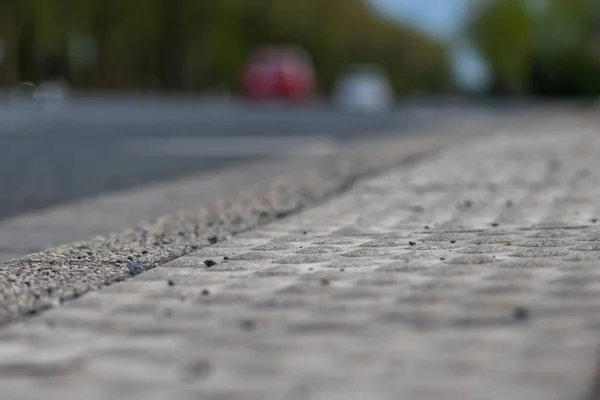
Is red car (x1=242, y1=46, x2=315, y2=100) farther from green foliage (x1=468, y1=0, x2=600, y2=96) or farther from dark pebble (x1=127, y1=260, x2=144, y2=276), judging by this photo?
dark pebble (x1=127, y1=260, x2=144, y2=276)

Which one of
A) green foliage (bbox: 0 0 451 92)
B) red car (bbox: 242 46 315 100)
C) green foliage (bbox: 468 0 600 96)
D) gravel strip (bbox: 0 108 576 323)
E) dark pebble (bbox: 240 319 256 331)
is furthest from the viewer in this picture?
green foliage (bbox: 468 0 600 96)

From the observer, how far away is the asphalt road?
37.3ft

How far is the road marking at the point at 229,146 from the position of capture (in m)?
15.6

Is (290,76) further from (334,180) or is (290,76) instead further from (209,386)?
(209,386)

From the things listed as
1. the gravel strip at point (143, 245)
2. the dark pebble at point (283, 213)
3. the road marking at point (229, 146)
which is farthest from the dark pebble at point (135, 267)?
the road marking at point (229, 146)

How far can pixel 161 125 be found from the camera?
24.5 meters

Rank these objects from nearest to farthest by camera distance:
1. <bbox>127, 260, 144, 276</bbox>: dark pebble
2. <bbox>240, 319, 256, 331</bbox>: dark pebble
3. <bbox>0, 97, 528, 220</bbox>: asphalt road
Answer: <bbox>240, 319, 256, 331</bbox>: dark pebble
<bbox>127, 260, 144, 276</bbox>: dark pebble
<bbox>0, 97, 528, 220</bbox>: asphalt road

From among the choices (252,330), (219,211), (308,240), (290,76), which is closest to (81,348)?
(252,330)

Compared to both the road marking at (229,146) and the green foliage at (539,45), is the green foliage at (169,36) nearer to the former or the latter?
the green foliage at (539,45)

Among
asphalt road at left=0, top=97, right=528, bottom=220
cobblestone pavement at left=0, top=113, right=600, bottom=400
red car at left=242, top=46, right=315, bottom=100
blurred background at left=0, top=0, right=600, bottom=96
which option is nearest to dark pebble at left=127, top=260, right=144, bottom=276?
cobblestone pavement at left=0, top=113, right=600, bottom=400

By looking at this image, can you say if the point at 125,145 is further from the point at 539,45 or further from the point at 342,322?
the point at 539,45

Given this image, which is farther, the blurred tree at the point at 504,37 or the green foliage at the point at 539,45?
the blurred tree at the point at 504,37

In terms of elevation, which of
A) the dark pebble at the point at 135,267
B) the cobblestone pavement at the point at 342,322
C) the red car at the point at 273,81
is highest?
the cobblestone pavement at the point at 342,322

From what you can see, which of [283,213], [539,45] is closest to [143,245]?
[283,213]
